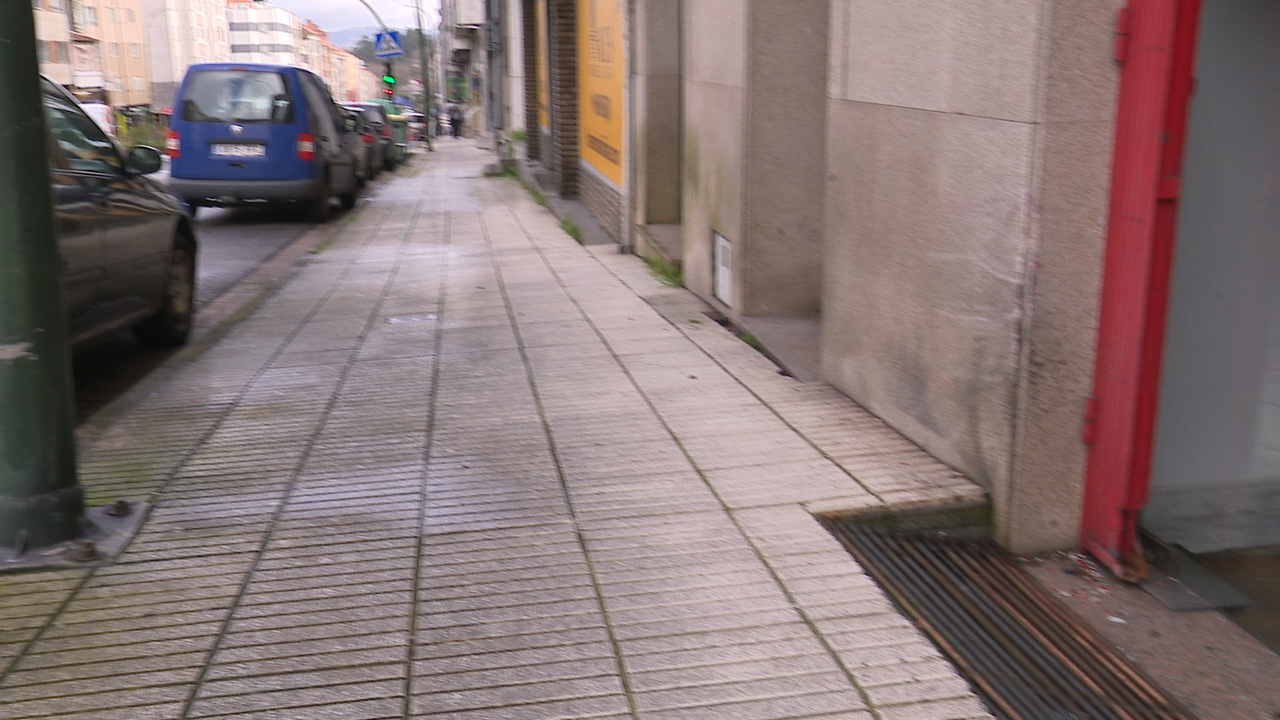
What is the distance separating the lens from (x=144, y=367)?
7020 mm

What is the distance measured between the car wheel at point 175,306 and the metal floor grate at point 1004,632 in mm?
4861

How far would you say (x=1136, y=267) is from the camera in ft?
12.3

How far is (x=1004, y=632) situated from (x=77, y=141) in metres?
5.44

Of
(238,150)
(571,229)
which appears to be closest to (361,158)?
(238,150)

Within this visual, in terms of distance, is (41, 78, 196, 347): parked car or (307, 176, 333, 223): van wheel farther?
(307, 176, 333, 223): van wheel

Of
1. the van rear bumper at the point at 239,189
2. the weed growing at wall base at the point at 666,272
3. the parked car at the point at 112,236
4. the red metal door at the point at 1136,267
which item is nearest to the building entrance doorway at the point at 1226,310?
the red metal door at the point at 1136,267

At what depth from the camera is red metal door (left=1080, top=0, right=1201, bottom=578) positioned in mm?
3570

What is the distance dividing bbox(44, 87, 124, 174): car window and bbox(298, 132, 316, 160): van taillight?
310 inches

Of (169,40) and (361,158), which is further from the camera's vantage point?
(169,40)

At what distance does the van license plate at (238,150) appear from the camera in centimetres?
1427

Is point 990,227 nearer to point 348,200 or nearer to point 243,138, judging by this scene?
point 243,138

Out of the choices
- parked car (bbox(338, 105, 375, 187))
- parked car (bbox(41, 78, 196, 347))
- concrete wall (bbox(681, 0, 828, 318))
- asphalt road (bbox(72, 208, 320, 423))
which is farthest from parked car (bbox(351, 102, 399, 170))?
concrete wall (bbox(681, 0, 828, 318))

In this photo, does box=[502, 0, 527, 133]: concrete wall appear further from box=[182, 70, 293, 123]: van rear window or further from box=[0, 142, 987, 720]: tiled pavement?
box=[0, 142, 987, 720]: tiled pavement

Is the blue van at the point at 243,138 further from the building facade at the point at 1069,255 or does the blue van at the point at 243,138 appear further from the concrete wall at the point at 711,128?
the building facade at the point at 1069,255
